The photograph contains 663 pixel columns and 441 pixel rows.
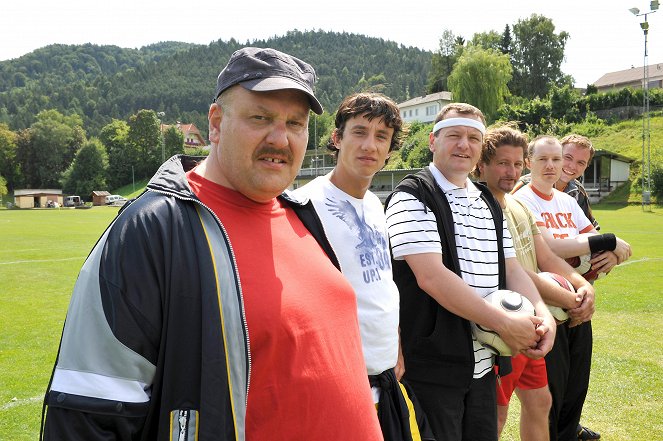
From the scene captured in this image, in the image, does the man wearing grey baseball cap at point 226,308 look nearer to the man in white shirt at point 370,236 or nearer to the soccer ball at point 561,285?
the man in white shirt at point 370,236

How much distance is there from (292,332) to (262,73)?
100cm

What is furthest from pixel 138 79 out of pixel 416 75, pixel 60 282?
pixel 60 282

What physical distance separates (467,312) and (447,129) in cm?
135

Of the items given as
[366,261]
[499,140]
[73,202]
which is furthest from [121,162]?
[366,261]

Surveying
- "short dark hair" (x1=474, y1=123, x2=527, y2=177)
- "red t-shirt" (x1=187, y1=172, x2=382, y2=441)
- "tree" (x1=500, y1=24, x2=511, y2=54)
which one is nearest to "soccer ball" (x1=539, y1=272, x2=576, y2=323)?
"short dark hair" (x1=474, y1=123, x2=527, y2=177)

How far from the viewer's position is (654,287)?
11.0 metres

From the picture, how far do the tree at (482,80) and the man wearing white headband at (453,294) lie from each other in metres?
57.6

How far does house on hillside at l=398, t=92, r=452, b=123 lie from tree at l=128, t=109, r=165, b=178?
47451 mm

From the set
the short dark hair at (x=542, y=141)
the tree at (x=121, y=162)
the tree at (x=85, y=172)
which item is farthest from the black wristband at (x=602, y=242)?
the tree at (x=121, y=162)

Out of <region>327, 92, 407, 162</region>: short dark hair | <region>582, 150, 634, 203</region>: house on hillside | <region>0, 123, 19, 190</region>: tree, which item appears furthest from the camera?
<region>0, 123, 19, 190</region>: tree

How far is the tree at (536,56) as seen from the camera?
78.9m

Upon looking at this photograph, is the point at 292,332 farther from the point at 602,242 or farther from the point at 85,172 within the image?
the point at 85,172

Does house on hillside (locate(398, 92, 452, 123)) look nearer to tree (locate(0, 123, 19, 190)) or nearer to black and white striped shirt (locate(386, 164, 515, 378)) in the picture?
tree (locate(0, 123, 19, 190))

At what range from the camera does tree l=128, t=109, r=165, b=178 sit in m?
98.8
